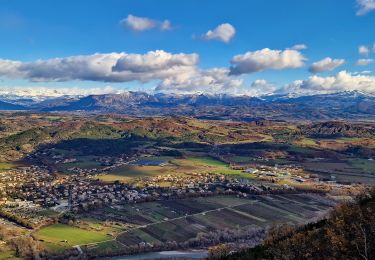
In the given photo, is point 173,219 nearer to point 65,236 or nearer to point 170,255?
point 170,255

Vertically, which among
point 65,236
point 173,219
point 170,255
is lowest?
point 170,255

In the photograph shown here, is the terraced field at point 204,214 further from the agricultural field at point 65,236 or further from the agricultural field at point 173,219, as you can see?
the agricultural field at point 65,236

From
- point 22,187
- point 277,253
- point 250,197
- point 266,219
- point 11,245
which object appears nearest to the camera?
point 277,253

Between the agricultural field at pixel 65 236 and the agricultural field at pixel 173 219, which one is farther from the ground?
the agricultural field at pixel 173 219

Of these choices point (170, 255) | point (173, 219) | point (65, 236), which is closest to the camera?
point (170, 255)

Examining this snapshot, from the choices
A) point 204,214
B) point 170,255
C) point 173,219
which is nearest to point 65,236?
point 170,255

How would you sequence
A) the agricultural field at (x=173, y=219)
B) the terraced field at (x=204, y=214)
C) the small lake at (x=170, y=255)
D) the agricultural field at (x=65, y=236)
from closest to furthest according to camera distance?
A: 1. the small lake at (x=170, y=255)
2. the agricultural field at (x=65, y=236)
3. the agricultural field at (x=173, y=219)
4. the terraced field at (x=204, y=214)

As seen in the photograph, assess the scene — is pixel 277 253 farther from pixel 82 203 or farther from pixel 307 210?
pixel 82 203

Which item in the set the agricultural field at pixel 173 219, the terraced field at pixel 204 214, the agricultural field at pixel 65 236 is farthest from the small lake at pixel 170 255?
the agricultural field at pixel 65 236

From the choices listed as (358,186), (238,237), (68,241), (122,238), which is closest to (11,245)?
(68,241)

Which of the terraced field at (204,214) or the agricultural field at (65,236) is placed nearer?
the agricultural field at (65,236)

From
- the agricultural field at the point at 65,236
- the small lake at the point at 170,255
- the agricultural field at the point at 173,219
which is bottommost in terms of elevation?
the small lake at the point at 170,255
